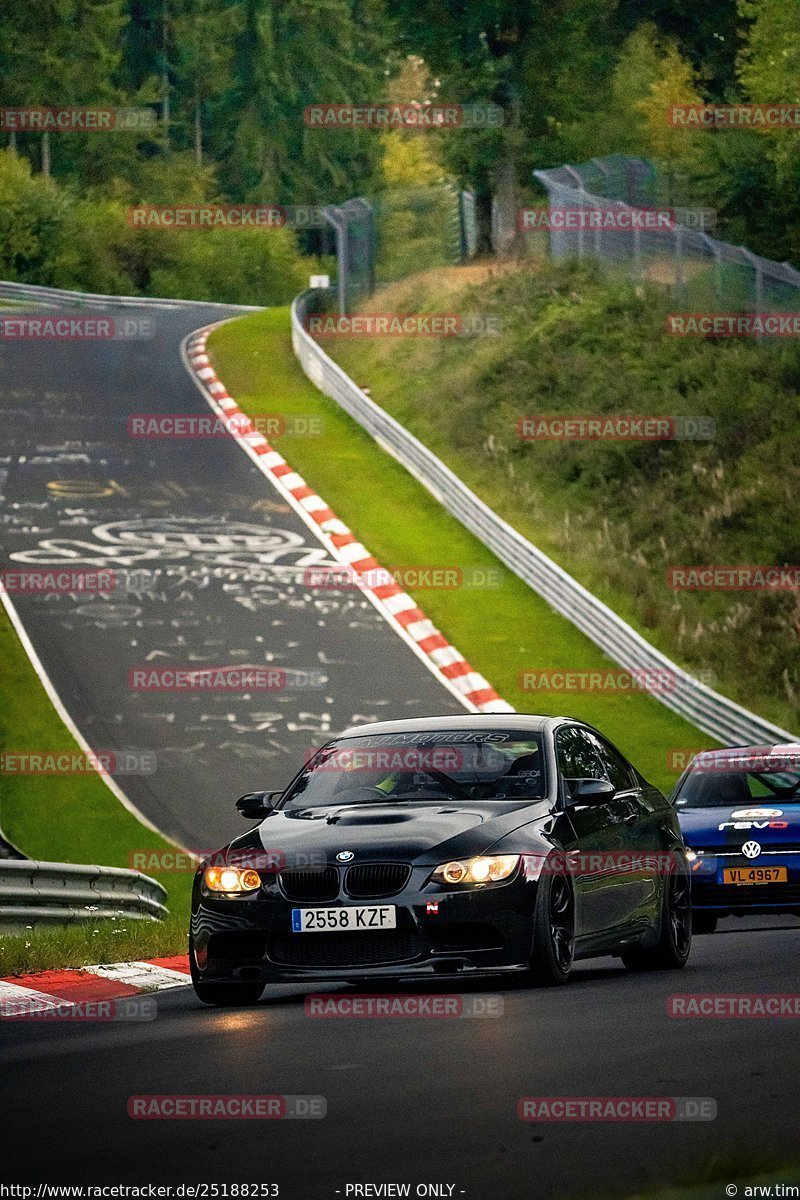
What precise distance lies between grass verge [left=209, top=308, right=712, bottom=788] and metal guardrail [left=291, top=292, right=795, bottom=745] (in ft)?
0.55

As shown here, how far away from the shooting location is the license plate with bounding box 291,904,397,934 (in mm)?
10258

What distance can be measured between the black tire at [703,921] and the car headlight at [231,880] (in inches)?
230

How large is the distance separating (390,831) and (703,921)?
19.9ft

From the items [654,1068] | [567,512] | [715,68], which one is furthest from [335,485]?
[715,68]

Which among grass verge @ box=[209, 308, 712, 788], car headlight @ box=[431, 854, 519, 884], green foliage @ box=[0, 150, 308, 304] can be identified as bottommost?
green foliage @ box=[0, 150, 308, 304]

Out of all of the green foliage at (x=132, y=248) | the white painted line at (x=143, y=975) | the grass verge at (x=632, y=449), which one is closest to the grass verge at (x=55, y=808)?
the white painted line at (x=143, y=975)

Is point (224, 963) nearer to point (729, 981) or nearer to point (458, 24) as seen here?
point (729, 981)

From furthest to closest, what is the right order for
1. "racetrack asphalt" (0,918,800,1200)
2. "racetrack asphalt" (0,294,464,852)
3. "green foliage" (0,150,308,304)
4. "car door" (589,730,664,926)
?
"green foliage" (0,150,308,304) → "racetrack asphalt" (0,294,464,852) → "car door" (589,730,664,926) → "racetrack asphalt" (0,918,800,1200)

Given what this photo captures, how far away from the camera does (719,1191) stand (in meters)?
5.79

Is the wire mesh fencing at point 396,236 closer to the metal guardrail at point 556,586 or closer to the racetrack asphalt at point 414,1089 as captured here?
the metal guardrail at point 556,586

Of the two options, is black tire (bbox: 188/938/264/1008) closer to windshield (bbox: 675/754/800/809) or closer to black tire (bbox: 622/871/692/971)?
black tire (bbox: 622/871/692/971)

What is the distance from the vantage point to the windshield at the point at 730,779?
1596 cm

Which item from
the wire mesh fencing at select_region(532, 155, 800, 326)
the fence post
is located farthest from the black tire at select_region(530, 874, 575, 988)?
the wire mesh fencing at select_region(532, 155, 800, 326)

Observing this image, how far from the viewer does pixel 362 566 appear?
33.1m
